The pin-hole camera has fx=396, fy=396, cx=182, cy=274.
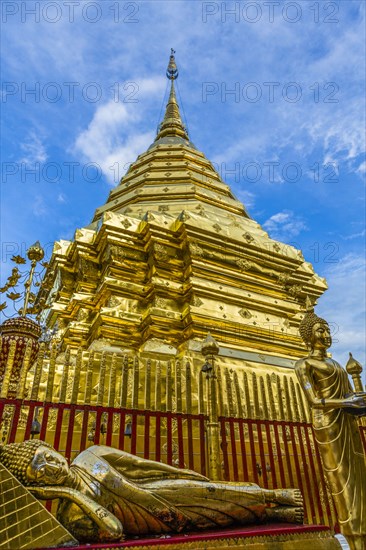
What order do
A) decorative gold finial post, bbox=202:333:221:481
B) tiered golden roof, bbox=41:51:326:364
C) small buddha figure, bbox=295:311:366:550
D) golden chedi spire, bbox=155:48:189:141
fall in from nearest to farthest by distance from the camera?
small buddha figure, bbox=295:311:366:550
decorative gold finial post, bbox=202:333:221:481
tiered golden roof, bbox=41:51:326:364
golden chedi spire, bbox=155:48:189:141

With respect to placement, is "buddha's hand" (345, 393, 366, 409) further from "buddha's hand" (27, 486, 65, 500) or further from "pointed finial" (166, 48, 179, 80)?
"pointed finial" (166, 48, 179, 80)

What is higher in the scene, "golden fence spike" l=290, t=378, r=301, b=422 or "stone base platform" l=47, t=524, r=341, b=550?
"golden fence spike" l=290, t=378, r=301, b=422

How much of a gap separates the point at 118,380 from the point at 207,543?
2.91 m

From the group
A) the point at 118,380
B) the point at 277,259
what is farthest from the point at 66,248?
the point at 118,380

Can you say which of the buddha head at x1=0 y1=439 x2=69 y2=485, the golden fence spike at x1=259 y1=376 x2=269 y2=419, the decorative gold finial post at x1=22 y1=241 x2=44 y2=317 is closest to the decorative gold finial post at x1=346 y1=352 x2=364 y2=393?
the golden fence spike at x1=259 y1=376 x2=269 y2=419

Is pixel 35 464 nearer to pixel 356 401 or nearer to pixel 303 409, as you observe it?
pixel 356 401

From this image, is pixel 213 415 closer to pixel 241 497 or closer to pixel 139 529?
pixel 241 497

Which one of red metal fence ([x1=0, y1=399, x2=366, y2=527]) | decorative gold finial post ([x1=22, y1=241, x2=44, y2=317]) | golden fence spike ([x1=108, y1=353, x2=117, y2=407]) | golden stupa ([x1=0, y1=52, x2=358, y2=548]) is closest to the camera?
red metal fence ([x1=0, y1=399, x2=366, y2=527])

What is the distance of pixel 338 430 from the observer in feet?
11.1

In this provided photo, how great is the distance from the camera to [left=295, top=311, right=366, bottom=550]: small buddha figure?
3.16 m

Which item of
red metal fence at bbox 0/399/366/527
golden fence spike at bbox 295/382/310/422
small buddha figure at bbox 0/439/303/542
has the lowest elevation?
small buddha figure at bbox 0/439/303/542

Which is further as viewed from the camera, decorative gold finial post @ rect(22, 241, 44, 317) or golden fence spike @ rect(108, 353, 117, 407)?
decorative gold finial post @ rect(22, 241, 44, 317)

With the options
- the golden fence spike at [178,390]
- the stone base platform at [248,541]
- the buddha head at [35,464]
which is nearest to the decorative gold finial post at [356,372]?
the golden fence spike at [178,390]

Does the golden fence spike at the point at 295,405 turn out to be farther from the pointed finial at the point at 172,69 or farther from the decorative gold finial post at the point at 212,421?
the pointed finial at the point at 172,69
